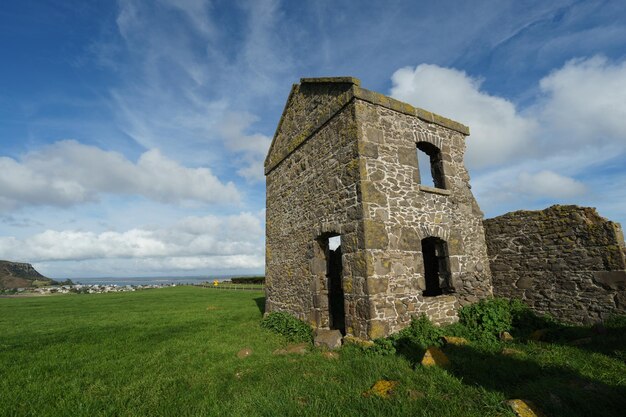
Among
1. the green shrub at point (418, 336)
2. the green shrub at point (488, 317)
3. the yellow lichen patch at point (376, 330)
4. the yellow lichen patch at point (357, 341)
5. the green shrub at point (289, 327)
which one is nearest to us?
the green shrub at point (418, 336)

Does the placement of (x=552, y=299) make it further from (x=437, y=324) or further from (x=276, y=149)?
(x=276, y=149)

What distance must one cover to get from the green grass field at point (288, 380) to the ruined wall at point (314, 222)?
5.53ft

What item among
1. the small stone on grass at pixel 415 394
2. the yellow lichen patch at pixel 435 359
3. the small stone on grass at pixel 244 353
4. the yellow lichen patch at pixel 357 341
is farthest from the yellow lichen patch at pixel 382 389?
the small stone on grass at pixel 244 353

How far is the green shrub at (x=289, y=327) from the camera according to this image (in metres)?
9.05

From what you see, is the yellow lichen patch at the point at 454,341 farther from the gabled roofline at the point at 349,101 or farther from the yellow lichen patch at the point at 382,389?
the gabled roofline at the point at 349,101

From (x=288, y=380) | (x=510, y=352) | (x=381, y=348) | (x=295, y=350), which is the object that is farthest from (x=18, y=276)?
(x=510, y=352)

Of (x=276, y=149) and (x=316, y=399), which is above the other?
(x=276, y=149)

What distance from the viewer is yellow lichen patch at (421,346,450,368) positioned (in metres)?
5.61

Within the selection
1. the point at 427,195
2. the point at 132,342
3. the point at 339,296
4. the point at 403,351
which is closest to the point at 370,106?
the point at 427,195

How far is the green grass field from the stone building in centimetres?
168

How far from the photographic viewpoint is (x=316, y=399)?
4574 mm

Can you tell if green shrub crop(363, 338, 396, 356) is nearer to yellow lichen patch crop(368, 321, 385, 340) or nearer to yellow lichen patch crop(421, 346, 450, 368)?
yellow lichen patch crop(368, 321, 385, 340)

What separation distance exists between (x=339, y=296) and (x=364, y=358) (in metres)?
5.89

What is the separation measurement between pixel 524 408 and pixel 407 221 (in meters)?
5.20
